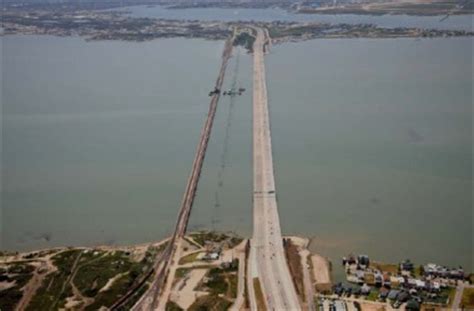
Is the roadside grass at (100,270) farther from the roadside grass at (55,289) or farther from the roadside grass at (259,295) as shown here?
the roadside grass at (259,295)

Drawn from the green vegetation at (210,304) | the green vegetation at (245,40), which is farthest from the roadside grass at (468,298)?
the green vegetation at (245,40)

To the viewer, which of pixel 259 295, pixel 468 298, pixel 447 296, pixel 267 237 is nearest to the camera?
pixel 468 298

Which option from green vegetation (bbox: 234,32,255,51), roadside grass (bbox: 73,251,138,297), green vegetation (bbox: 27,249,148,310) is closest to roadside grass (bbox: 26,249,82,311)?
green vegetation (bbox: 27,249,148,310)

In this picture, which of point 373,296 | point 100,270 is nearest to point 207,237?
point 100,270

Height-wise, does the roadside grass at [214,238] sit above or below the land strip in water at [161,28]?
below

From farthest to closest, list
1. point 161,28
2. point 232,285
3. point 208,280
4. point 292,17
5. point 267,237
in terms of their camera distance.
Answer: point 292,17 < point 161,28 < point 267,237 < point 208,280 < point 232,285

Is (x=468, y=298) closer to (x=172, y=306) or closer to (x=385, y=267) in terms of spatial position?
(x=385, y=267)
